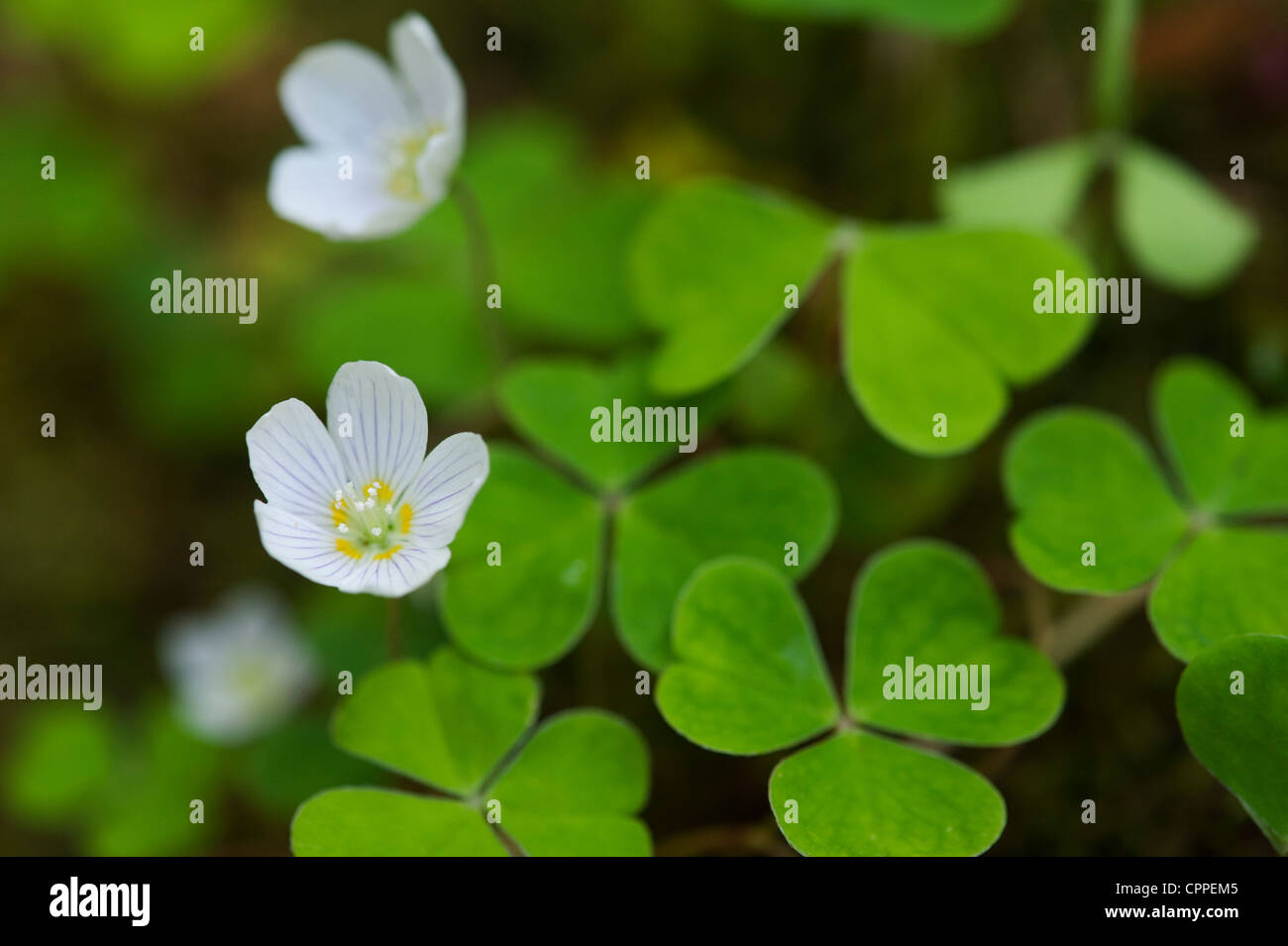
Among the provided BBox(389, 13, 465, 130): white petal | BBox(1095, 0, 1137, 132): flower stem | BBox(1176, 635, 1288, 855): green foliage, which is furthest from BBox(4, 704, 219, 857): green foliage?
BBox(1095, 0, 1137, 132): flower stem

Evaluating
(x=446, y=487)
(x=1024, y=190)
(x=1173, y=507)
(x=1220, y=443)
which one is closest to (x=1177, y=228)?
(x=1024, y=190)

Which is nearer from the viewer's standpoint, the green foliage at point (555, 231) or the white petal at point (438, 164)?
the white petal at point (438, 164)

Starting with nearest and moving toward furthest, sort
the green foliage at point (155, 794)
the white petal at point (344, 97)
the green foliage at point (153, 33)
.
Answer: the white petal at point (344, 97) < the green foliage at point (155, 794) < the green foliage at point (153, 33)

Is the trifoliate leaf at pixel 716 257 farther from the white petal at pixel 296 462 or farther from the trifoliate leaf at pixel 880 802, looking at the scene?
the trifoliate leaf at pixel 880 802

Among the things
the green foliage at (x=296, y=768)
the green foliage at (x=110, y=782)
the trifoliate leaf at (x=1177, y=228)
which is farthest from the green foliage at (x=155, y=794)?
the trifoliate leaf at (x=1177, y=228)

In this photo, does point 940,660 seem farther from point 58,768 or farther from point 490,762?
point 58,768
